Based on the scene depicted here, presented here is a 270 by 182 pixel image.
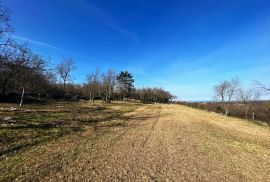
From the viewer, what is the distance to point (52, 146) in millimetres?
12094

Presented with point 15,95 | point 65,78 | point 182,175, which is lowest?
point 182,175

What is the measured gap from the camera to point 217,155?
12336mm

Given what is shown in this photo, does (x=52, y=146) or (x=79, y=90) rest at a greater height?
(x=79, y=90)

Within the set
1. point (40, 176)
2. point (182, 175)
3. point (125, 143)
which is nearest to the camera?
point (40, 176)

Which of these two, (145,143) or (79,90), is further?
(79,90)

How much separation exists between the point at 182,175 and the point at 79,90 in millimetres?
88995

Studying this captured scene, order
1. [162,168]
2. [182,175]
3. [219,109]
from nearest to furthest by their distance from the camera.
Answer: [182,175] < [162,168] < [219,109]

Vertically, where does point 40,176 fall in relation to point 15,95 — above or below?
below

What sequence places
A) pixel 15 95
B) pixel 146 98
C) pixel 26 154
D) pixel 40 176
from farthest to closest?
pixel 146 98 → pixel 15 95 → pixel 26 154 → pixel 40 176

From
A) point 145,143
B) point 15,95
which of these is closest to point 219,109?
point 15,95

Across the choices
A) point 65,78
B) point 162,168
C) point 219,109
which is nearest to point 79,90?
point 65,78

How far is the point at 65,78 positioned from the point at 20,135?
71.8 metres

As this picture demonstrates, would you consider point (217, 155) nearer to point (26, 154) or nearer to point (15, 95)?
point (26, 154)

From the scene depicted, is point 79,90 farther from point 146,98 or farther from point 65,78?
point 146,98
